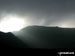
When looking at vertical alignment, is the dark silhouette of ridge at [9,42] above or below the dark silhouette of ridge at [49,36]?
below

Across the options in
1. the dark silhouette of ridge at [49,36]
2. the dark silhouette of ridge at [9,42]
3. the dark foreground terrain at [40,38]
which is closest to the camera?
the dark silhouette of ridge at [9,42]

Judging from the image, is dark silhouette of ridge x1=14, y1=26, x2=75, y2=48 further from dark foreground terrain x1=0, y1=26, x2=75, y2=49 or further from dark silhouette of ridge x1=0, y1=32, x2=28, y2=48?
dark silhouette of ridge x1=0, y1=32, x2=28, y2=48

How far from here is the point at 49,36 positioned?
50562 millimetres

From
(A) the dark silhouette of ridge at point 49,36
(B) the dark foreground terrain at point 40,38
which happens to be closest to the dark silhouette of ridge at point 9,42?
(B) the dark foreground terrain at point 40,38

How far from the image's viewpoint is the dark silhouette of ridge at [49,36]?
141ft

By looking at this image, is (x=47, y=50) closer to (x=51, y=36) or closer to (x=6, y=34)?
(x=6, y=34)

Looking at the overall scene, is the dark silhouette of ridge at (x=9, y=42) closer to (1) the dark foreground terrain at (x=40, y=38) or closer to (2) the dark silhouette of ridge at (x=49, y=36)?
(1) the dark foreground terrain at (x=40, y=38)

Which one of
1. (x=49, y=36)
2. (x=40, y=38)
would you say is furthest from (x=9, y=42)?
(x=49, y=36)

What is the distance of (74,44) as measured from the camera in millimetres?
43688

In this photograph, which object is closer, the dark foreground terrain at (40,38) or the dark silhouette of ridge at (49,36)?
the dark foreground terrain at (40,38)

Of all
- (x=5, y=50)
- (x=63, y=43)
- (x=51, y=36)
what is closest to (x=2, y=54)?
(x=5, y=50)

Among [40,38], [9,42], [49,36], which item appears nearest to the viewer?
[9,42]

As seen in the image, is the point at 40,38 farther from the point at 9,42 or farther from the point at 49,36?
the point at 9,42

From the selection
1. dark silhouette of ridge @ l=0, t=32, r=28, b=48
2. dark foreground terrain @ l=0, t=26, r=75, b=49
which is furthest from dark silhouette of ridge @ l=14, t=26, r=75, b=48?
dark silhouette of ridge @ l=0, t=32, r=28, b=48
